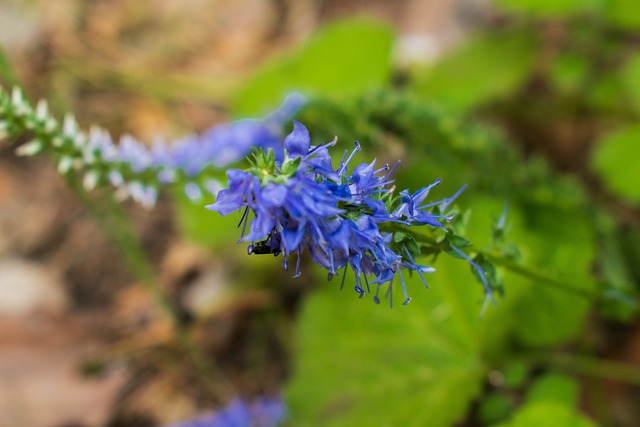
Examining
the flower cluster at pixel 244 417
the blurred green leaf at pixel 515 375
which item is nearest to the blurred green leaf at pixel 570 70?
the blurred green leaf at pixel 515 375

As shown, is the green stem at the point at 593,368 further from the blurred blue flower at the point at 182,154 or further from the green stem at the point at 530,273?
the blurred blue flower at the point at 182,154

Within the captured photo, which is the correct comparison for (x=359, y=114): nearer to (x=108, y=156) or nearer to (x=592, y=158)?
(x=108, y=156)

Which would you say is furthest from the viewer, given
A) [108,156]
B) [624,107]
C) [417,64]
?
[417,64]

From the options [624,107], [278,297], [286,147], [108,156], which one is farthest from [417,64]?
[286,147]

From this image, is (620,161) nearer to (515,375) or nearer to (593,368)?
(593,368)

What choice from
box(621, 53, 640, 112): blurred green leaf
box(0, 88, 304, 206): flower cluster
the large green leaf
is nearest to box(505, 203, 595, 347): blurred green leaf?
the large green leaf

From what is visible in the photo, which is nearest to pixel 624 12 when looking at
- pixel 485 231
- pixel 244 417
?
pixel 485 231
